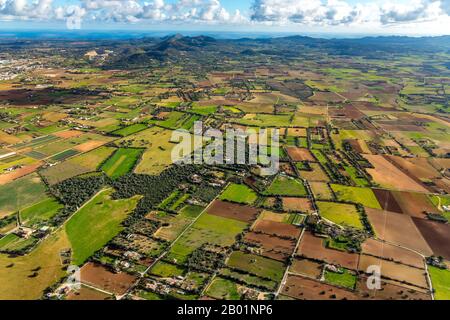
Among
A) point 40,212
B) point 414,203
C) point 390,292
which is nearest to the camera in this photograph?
point 390,292

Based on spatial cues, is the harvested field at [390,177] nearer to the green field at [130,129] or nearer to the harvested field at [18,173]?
the green field at [130,129]

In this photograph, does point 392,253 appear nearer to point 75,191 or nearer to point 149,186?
point 149,186

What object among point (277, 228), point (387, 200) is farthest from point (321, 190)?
point (277, 228)

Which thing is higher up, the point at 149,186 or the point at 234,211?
the point at 149,186

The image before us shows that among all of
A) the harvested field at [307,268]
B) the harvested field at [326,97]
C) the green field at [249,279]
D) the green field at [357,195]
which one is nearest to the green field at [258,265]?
the green field at [249,279]

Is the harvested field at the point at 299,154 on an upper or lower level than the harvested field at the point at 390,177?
upper
